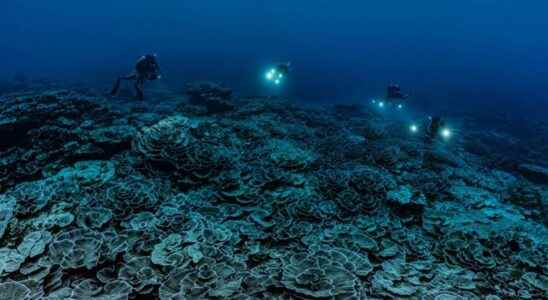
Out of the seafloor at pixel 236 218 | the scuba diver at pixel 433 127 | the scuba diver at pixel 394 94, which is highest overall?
the scuba diver at pixel 394 94

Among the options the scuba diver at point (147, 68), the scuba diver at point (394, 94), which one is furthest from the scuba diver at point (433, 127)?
the scuba diver at point (147, 68)

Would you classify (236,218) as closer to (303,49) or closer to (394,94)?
(394,94)

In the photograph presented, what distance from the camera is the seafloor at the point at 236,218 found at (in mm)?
3576

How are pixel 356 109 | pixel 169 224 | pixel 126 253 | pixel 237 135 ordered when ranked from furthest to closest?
pixel 356 109 < pixel 237 135 < pixel 169 224 < pixel 126 253

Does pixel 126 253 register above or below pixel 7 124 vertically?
below

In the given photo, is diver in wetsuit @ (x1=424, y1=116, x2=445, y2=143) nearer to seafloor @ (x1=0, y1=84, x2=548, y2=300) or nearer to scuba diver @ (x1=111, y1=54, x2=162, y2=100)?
seafloor @ (x1=0, y1=84, x2=548, y2=300)

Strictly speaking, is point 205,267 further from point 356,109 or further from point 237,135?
point 356,109

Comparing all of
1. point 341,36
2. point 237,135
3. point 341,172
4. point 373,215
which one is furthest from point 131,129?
point 341,36

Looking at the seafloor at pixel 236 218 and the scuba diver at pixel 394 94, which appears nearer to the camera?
the seafloor at pixel 236 218

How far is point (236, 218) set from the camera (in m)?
5.16

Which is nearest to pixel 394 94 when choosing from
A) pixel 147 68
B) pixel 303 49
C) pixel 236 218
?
pixel 147 68

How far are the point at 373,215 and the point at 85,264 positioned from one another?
496cm

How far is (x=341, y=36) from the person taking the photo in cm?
11931

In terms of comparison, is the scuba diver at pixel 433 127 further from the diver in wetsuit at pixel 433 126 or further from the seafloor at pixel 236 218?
the seafloor at pixel 236 218
